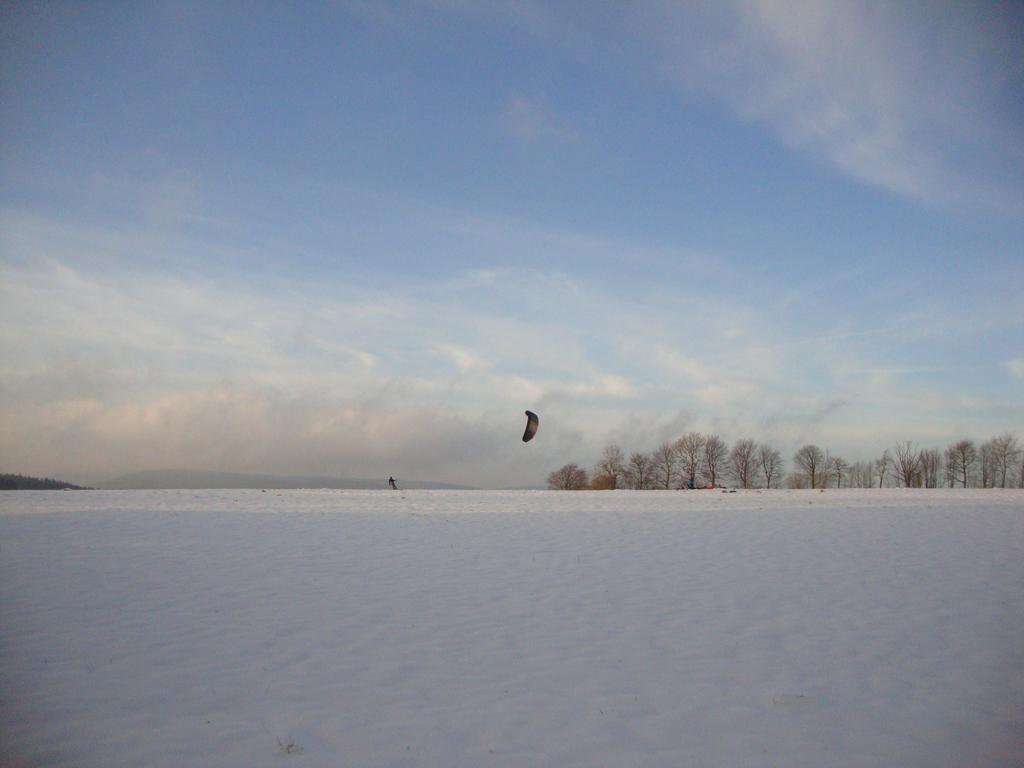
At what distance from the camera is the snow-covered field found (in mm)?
6488

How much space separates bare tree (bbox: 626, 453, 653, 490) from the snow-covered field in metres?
81.4

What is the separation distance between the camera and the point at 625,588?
503 inches

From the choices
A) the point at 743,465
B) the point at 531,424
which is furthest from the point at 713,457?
the point at 531,424

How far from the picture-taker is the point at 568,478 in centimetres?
10312

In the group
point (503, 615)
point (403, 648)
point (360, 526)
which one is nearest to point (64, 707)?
point (403, 648)

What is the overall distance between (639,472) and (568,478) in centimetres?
1203

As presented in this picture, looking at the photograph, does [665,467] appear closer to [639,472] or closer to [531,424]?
[639,472]

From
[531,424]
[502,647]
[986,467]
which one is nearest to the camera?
[502,647]

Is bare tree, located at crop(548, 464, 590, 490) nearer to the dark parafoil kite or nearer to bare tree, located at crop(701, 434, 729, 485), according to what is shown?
bare tree, located at crop(701, 434, 729, 485)

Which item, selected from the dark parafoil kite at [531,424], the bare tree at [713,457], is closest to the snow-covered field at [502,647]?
the dark parafoil kite at [531,424]

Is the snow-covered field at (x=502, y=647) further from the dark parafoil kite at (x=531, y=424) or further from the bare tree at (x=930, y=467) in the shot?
the bare tree at (x=930, y=467)

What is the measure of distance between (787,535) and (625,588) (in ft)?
28.6

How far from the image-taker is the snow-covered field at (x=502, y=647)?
6.49 metres

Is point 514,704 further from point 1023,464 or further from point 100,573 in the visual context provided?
point 1023,464
